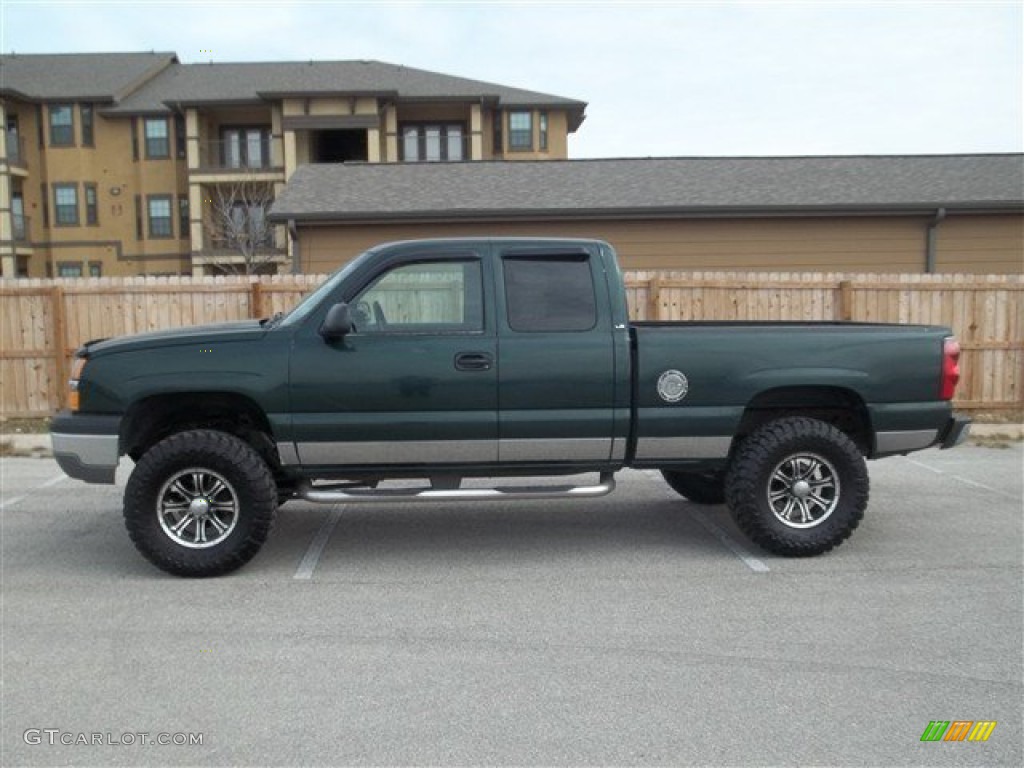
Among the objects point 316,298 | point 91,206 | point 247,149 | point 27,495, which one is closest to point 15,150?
point 91,206

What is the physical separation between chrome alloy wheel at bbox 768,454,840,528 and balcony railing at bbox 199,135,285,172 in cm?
3375

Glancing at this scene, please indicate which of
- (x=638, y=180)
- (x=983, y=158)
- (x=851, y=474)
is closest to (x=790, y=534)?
(x=851, y=474)

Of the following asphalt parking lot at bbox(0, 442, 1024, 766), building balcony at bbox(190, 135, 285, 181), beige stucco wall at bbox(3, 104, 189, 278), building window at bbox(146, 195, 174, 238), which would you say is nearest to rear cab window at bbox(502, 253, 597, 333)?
asphalt parking lot at bbox(0, 442, 1024, 766)

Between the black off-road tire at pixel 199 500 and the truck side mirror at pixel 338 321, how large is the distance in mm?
923

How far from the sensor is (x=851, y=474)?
588cm

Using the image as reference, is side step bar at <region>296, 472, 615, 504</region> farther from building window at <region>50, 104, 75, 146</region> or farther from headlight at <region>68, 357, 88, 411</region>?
building window at <region>50, 104, 75, 146</region>

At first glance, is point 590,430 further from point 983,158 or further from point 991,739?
point 983,158

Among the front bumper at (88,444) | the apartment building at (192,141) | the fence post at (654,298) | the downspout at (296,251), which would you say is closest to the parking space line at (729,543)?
the front bumper at (88,444)

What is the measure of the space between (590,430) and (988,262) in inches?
520

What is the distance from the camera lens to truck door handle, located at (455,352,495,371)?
5.65 m

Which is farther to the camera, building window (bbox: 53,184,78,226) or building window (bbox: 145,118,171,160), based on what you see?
building window (bbox: 53,184,78,226)

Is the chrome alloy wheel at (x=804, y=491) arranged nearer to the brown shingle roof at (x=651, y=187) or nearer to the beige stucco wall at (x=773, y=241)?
the brown shingle roof at (x=651, y=187)

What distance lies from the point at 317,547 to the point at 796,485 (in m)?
3.26

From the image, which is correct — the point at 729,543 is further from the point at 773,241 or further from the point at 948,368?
the point at 773,241
